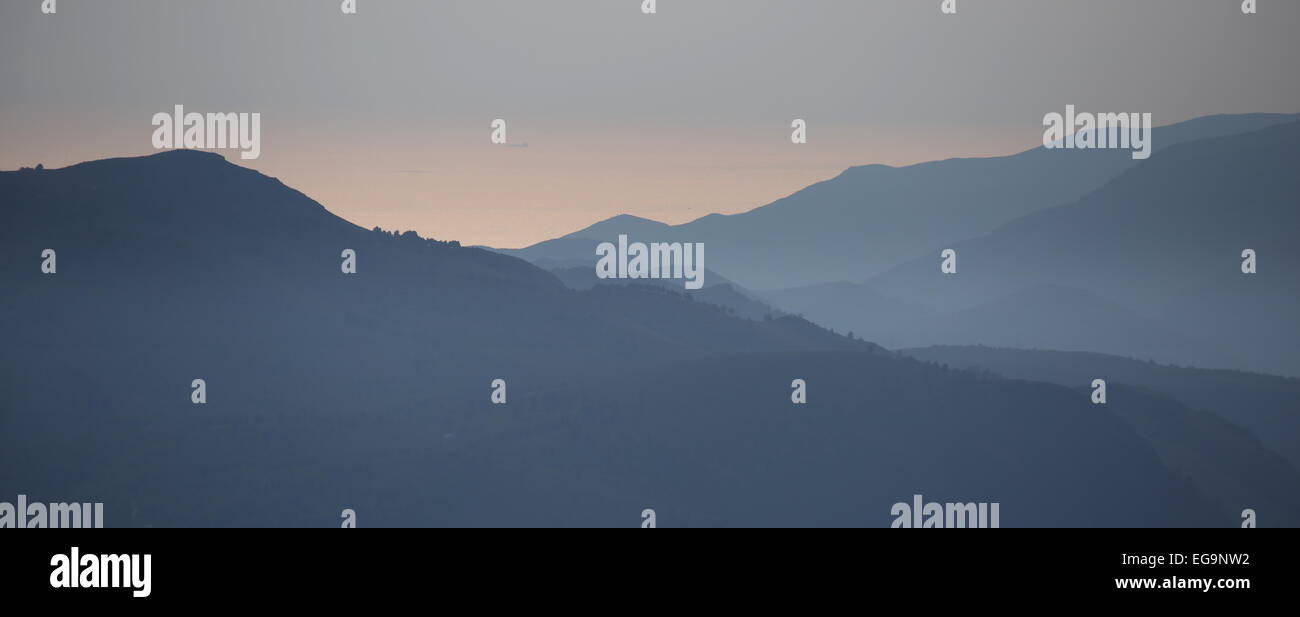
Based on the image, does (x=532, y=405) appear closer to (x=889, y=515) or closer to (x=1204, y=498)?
(x=889, y=515)

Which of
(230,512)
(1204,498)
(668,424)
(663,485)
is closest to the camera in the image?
(230,512)
